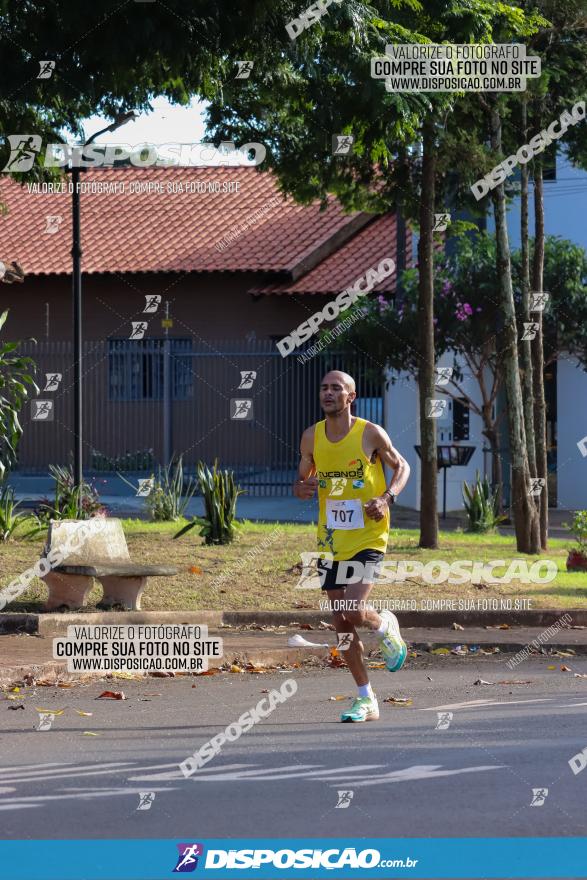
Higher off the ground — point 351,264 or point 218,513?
point 351,264

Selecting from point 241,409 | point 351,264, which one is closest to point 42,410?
point 241,409

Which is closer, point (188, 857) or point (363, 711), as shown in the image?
point (188, 857)

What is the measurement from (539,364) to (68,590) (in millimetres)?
8806

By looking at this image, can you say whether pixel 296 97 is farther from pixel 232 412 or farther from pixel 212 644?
pixel 232 412

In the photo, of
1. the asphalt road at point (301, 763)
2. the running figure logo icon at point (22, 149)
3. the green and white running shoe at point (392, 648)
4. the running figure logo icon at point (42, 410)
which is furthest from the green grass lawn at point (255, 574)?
the running figure logo icon at point (42, 410)

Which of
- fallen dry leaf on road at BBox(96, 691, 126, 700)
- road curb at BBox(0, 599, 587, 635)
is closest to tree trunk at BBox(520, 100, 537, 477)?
road curb at BBox(0, 599, 587, 635)

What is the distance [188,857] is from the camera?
562 cm

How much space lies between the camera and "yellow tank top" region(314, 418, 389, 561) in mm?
9180

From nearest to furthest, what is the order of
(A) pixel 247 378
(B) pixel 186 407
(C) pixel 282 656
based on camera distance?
(C) pixel 282 656
(A) pixel 247 378
(B) pixel 186 407

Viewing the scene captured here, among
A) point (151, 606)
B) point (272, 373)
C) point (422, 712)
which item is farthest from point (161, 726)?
point (272, 373)

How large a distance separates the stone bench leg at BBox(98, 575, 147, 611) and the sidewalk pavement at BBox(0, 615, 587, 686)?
0.69 m

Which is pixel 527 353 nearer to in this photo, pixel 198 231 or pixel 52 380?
pixel 52 380

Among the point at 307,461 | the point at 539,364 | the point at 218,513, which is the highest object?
the point at 539,364

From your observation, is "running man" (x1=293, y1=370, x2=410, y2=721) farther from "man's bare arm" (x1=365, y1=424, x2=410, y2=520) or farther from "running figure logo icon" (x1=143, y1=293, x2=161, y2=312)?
"running figure logo icon" (x1=143, y1=293, x2=161, y2=312)
